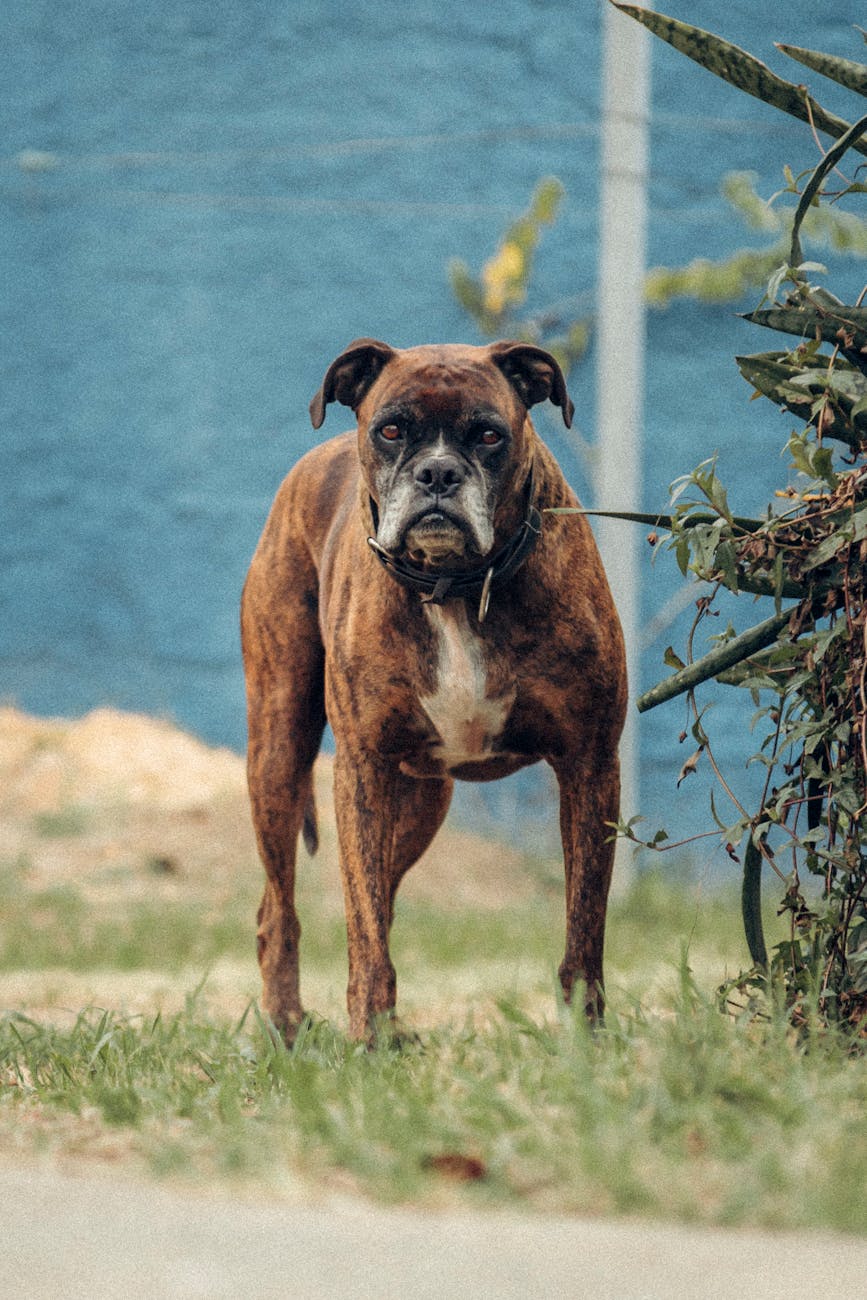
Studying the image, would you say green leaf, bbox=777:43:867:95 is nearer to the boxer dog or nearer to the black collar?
the boxer dog

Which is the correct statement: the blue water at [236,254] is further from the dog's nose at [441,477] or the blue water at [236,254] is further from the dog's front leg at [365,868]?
the dog's nose at [441,477]

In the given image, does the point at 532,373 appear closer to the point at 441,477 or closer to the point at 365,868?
the point at 441,477

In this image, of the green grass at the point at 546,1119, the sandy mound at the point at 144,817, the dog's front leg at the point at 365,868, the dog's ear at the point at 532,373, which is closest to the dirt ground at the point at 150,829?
the sandy mound at the point at 144,817

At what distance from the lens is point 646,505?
34.0 feet

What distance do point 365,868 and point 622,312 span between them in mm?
5495

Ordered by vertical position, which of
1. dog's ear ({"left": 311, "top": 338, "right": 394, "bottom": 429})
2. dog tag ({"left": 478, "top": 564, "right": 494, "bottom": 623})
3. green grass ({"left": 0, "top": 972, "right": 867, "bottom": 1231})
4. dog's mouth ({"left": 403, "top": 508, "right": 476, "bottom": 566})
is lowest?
green grass ({"left": 0, "top": 972, "right": 867, "bottom": 1231})

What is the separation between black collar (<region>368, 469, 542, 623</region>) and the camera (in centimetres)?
392

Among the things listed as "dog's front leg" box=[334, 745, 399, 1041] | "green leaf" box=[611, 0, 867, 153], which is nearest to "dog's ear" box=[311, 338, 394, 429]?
"dog's front leg" box=[334, 745, 399, 1041]

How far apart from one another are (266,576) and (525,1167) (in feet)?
9.86

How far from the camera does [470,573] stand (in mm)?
3914

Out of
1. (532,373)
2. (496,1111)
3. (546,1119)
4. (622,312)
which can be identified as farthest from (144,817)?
(546,1119)

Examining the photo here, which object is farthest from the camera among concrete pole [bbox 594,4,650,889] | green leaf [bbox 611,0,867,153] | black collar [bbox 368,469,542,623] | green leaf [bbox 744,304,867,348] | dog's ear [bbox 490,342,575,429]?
concrete pole [bbox 594,4,650,889]

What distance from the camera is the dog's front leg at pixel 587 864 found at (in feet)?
13.2

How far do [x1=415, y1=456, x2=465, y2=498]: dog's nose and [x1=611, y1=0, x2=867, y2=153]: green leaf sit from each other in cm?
100
